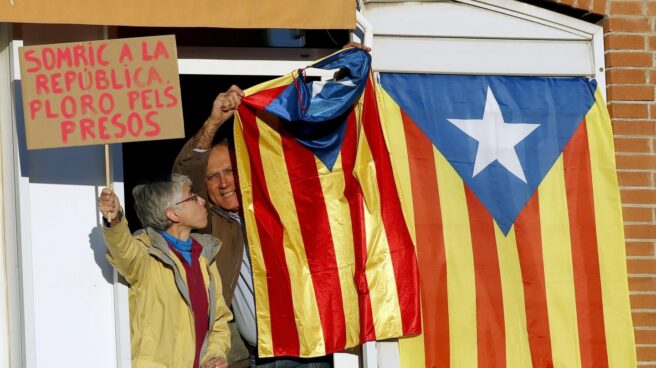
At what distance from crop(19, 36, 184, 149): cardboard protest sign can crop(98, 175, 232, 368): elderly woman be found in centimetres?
48

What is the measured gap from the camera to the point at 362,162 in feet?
21.2

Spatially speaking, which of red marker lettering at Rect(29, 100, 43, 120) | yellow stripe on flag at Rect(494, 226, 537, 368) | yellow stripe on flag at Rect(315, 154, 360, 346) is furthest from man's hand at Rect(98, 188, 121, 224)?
yellow stripe on flag at Rect(494, 226, 537, 368)

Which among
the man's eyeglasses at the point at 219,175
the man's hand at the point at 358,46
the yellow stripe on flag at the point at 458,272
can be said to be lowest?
the yellow stripe on flag at the point at 458,272

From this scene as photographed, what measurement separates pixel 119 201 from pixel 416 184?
1.50 meters

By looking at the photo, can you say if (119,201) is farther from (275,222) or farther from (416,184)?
(416,184)

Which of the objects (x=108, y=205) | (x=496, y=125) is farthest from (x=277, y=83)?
(x=496, y=125)

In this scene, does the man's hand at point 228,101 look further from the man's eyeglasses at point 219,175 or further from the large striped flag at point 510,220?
the large striped flag at point 510,220

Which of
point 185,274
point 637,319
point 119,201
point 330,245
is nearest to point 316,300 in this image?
point 330,245

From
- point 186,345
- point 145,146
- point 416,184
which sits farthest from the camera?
point 145,146

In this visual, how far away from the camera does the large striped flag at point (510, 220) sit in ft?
21.9

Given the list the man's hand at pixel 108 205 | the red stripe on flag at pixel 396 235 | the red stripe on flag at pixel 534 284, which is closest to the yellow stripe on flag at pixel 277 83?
the red stripe on flag at pixel 396 235

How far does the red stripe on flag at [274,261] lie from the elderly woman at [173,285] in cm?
23

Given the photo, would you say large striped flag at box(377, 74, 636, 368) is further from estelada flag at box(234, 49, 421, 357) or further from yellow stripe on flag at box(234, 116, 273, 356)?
yellow stripe on flag at box(234, 116, 273, 356)

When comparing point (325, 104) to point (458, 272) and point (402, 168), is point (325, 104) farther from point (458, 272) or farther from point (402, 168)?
point (458, 272)
